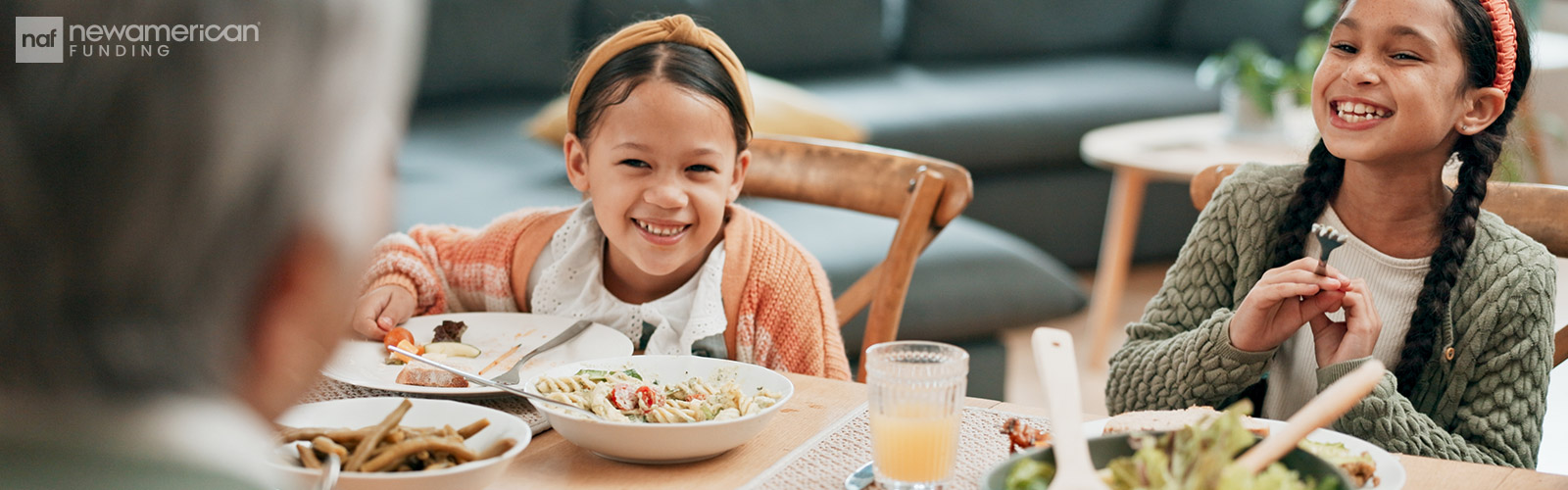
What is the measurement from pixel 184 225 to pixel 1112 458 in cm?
58

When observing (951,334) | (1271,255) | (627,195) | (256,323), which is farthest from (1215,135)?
(256,323)

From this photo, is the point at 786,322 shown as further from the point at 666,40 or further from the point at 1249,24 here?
the point at 1249,24

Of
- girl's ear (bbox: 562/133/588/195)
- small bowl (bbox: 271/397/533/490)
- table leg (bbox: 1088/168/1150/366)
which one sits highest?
girl's ear (bbox: 562/133/588/195)

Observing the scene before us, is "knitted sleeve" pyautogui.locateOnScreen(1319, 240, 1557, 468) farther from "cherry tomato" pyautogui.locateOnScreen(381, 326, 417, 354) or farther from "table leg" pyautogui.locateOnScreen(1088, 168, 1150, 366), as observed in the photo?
"table leg" pyautogui.locateOnScreen(1088, 168, 1150, 366)

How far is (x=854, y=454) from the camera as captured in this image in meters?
1.05

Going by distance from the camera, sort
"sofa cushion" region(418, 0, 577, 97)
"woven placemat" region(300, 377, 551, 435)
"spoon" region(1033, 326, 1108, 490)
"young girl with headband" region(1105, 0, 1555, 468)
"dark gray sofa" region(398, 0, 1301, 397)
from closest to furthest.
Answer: "spoon" region(1033, 326, 1108, 490) < "woven placemat" region(300, 377, 551, 435) < "young girl with headband" region(1105, 0, 1555, 468) < "dark gray sofa" region(398, 0, 1301, 397) < "sofa cushion" region(418, 0, 577, 97)

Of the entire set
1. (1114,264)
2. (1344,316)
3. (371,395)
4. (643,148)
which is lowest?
(1114,264)

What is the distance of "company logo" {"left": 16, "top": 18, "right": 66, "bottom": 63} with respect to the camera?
45cm

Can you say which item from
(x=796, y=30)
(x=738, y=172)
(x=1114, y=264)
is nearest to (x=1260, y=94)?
(x=1114, y=264)

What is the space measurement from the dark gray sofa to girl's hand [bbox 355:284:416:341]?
129cm

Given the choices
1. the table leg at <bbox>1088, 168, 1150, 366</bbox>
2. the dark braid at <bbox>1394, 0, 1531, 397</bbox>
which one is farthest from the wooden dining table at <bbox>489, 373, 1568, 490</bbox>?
the table leg at <bbox>1088, 168, 1150, 366</bbox>

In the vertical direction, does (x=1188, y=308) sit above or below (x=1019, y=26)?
below

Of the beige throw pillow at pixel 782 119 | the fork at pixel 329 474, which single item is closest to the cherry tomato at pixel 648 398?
the fork at pixel 329 474

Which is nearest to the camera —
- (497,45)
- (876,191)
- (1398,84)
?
(1398,84)
